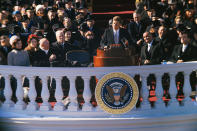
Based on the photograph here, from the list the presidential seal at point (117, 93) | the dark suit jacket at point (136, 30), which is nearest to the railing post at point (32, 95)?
the presidential seal at point (117, 93)

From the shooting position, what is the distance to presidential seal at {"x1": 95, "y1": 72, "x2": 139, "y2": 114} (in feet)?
23.4

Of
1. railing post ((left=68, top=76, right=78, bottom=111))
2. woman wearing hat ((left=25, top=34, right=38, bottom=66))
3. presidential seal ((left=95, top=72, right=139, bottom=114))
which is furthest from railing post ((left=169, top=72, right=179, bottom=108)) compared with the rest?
woman wearing hat ((left=25, top=34, right=38, bottom=66))

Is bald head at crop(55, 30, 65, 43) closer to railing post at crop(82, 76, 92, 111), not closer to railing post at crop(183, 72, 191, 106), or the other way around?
railing post at crop(82, 76, 92, 111)

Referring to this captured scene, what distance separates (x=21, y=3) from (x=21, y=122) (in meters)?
12.0

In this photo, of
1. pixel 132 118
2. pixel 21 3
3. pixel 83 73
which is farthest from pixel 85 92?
pixel 21 3

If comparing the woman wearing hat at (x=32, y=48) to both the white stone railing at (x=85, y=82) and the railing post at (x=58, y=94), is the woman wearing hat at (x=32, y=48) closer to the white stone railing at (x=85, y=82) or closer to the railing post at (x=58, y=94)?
the white stone railing at (x=85, y=82)

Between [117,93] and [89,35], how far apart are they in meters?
5.01

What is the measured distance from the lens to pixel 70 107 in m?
7.22

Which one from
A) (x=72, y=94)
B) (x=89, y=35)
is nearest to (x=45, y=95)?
(x=72, y=94)

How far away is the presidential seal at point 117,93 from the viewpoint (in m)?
7.12

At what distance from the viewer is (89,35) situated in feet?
39.4

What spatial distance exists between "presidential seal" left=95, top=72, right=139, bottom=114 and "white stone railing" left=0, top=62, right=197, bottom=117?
85 mm

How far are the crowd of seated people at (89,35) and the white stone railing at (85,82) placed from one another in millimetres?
554

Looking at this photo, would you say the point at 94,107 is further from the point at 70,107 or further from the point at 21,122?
the point at 21,122
